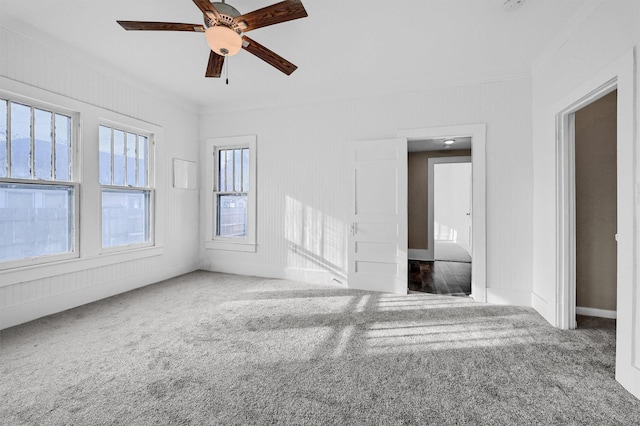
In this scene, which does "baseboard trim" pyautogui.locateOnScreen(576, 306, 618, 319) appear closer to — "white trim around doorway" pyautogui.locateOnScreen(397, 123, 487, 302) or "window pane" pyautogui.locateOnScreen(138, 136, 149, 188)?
"white trim around doorway" pyautogui.locateOnScreen(397, 123, 487, 302)

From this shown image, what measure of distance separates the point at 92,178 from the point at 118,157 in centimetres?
51

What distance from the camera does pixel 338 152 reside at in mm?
4363

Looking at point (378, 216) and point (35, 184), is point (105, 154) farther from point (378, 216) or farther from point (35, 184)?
point (378, 216)

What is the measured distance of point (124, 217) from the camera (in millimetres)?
4051

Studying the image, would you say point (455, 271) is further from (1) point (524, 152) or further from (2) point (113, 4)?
(2) point (113, 4)

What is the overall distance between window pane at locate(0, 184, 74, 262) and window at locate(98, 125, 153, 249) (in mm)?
414

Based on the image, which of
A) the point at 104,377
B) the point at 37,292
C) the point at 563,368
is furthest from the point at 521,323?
the point at 37,292

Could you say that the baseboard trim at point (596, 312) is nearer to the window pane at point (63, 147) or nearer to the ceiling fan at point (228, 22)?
the ceiling fan at point (228, 22)

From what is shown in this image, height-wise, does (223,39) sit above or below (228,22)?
below

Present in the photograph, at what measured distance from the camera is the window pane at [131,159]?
4105 millimetres

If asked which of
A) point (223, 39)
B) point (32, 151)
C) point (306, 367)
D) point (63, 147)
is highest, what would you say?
point (223, 39)

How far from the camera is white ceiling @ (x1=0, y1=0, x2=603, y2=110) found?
2.55 m

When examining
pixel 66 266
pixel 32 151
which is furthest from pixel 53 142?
pixel 66 266

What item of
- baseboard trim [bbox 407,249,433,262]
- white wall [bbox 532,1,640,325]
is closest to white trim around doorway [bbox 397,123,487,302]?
white wall [bbox 532,1,640,325]
